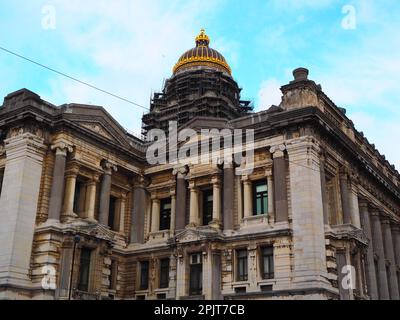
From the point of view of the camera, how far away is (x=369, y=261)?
37.2 meters

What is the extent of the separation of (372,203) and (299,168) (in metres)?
11.9

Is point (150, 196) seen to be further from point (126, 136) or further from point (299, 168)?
point (299, 168)

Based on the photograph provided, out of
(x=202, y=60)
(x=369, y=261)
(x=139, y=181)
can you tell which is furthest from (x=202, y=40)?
(x=369, y=261)

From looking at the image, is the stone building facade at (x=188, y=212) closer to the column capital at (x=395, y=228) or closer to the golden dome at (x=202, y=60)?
the column capital at (x=395, y=228)

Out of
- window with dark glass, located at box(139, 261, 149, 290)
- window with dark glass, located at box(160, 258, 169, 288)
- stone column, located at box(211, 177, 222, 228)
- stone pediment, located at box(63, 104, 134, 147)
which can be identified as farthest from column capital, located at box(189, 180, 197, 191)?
window with dark glass, located at box(139, 261, 149, 290)

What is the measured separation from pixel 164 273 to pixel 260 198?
842 cm

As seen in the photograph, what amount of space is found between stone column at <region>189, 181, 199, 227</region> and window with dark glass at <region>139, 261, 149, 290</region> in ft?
15.5

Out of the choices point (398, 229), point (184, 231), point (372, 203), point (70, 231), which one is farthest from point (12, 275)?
point (398, 229)

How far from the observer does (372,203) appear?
41562mm

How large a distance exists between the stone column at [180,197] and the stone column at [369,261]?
13041 mm

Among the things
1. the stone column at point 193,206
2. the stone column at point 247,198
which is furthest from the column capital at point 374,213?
the stone column at point 193,206

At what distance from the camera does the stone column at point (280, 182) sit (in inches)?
1283

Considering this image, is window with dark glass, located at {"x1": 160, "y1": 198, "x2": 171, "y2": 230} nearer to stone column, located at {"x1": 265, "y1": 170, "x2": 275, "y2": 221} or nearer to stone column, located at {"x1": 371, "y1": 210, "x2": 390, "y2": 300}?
stone column, located at {"x1": 265, "y1": 170, "x2": 275, "y2": 221}

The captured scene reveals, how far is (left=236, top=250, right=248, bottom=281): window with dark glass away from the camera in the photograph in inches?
1308
